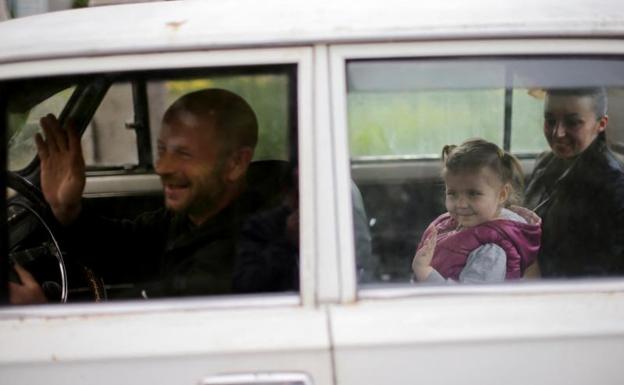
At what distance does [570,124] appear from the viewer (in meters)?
2.55

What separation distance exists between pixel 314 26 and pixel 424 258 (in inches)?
32.8

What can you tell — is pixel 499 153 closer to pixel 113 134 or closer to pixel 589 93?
pixel 589 93

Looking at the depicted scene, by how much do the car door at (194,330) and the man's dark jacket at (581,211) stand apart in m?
0.69

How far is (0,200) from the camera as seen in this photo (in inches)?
78.3

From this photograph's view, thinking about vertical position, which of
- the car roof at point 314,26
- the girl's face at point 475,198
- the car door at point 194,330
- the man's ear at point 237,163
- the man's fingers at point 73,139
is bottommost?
the car door at point 194,330

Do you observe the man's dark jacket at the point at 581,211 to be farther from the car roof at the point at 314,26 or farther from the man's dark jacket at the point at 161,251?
the man's dark jacket at the point at 161,251

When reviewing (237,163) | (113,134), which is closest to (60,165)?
(237,163)

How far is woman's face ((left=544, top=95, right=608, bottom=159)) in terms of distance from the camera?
7.59 ft

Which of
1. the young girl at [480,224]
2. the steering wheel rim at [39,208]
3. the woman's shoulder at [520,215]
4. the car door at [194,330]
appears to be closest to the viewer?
the car door at [194,330]

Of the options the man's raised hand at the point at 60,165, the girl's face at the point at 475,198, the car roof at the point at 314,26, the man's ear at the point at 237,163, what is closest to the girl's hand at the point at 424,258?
the girl's face at the point at 475,198

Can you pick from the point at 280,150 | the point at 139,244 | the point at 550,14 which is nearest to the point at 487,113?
the point at 550,14

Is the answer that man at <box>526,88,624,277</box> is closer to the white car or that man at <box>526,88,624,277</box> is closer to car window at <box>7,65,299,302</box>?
the white car

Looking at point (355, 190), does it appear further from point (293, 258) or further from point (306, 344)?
point (306, 344)

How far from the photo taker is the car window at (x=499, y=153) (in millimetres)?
1943
